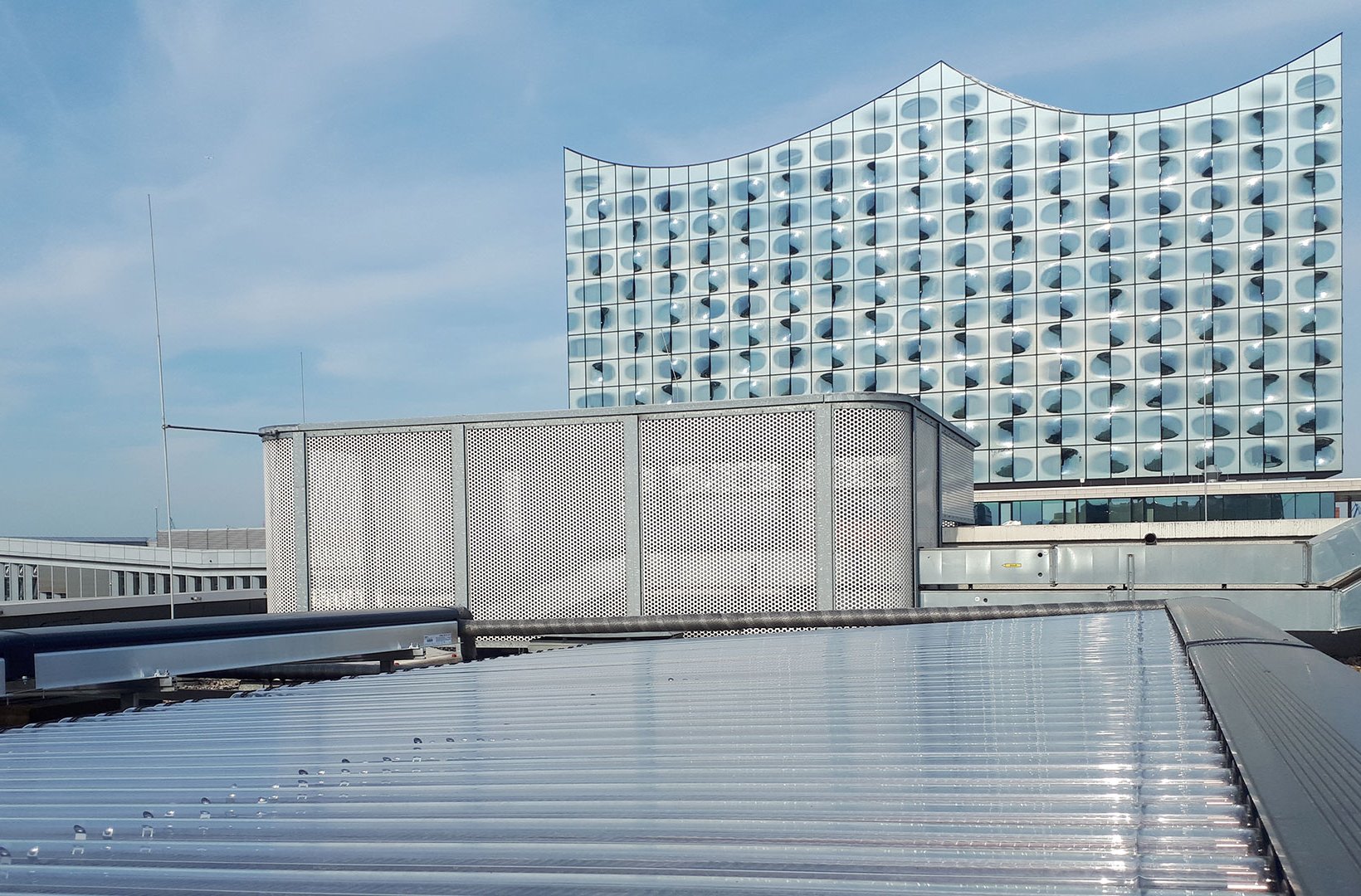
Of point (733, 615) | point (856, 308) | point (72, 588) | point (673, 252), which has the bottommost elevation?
point (72, 588)

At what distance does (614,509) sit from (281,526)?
662 centimetres

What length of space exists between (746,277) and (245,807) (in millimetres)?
59407

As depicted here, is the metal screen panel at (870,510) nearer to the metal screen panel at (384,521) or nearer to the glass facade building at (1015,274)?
the metal screen panel at (384,521)

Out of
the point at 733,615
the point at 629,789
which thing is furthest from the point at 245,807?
the point at 733,615

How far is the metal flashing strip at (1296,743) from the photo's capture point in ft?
6.43

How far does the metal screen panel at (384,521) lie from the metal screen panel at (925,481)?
8.06 m

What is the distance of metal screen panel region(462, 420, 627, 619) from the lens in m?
18.4

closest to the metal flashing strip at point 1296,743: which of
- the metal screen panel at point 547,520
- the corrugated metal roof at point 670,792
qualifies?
the corrugated metal roof at point 670,792

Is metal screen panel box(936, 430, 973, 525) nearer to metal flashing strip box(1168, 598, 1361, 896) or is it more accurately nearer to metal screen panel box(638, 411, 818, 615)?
metal screen panel box(638, 411, 818, 615)

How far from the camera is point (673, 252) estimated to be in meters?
63.2

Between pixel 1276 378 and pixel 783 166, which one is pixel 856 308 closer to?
pixel 783 166

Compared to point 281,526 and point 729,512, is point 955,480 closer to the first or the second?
point 729,512

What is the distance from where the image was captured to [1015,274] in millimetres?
56531

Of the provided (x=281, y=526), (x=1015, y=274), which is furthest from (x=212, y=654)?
(x=1015, y=274)
